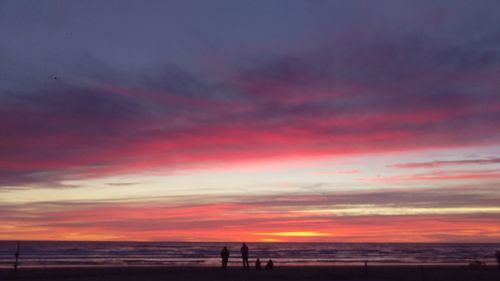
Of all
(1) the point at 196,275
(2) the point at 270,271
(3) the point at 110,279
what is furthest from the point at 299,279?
(3) the point at 110,279

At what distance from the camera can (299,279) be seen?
30.5 metres

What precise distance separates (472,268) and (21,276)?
116 feet

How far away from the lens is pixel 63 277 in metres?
31.4

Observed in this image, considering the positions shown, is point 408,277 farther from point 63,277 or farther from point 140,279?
point 63,277

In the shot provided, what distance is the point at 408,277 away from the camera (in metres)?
32.5

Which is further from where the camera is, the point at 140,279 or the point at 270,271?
the point at 270,271

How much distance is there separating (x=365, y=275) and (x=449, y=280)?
541 cm

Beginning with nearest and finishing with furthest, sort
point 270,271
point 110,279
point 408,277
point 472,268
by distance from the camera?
1. point 110,279
2. point 408,277
3. point 270,271
4. point 472,268

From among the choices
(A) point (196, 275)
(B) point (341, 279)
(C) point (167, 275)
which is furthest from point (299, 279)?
(C) point (167, 275)

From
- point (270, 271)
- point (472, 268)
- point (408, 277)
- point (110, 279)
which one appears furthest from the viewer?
point (472, 268)

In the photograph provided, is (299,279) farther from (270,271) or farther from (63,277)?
(63,277)

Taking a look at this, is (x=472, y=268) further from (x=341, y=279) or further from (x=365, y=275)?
(x=341, y=279)

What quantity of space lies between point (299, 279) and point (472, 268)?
18803 mm

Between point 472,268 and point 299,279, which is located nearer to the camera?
point 299,279
